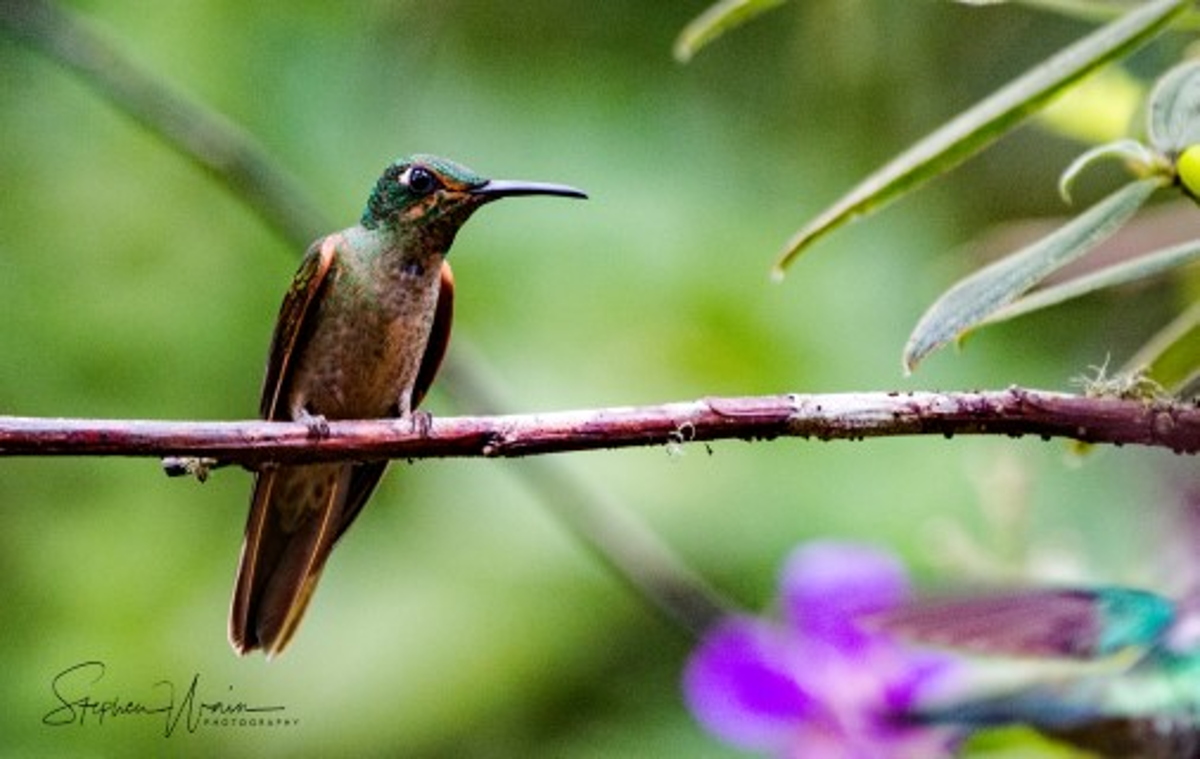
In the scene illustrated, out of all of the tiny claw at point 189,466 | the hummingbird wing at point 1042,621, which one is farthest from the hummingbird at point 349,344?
the hummingbird wing at point 1042,621

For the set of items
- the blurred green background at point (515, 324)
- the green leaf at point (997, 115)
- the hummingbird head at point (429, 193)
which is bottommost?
the green leaf at point (997, 115)

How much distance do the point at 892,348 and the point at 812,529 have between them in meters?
0.45

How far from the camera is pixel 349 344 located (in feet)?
7.29

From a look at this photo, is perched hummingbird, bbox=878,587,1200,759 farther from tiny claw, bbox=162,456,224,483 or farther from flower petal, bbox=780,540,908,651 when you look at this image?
tiny claw, bbox=162,456,224,483

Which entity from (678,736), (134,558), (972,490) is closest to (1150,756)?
(678,736)

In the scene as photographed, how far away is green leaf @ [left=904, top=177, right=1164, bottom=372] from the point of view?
1.33 metres

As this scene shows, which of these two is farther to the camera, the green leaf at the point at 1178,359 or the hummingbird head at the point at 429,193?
the hummingbird head at the point at 429,193

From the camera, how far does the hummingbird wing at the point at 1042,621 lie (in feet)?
4.25

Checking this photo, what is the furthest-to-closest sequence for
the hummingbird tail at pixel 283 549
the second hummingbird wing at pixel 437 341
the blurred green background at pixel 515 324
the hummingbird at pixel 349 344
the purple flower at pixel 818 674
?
the blurred green background at pixel 515 324, the second hummingbird wing at pixel 437 341, the hummingbird at pixel 349 344, the hummingbird tail at pixel 283 549, the purple flower at pixel 818 674

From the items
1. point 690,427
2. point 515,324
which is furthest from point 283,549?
point 515,324

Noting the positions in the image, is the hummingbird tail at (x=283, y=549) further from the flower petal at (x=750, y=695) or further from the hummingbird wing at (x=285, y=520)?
the flower petal at (x=750, y=695)

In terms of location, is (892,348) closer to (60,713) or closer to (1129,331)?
(1129,331)

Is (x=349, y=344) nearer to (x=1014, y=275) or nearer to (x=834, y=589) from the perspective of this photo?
(x=834, y=589)

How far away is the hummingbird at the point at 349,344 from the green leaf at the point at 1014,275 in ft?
2.47
